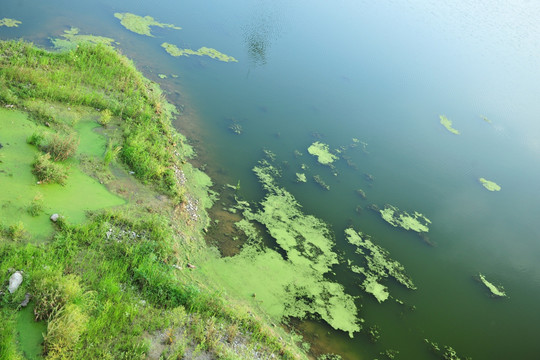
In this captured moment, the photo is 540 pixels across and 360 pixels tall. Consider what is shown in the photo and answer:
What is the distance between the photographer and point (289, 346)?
18.0 feet

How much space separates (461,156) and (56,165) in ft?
39.5

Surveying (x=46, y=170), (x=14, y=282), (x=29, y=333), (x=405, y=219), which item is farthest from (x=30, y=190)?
(x=405, y=219)

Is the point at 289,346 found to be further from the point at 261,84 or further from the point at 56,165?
the point at 261,84

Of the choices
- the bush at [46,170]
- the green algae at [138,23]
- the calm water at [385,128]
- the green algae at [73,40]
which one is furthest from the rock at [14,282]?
the green algae at [138,23]

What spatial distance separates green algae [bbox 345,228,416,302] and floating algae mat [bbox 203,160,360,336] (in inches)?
22.5

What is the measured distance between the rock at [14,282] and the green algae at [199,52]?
418 inches

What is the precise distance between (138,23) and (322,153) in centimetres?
928

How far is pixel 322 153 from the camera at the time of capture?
34.9 ft

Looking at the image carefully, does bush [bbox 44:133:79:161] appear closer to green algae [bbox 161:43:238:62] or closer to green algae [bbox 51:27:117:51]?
green algae [bbox 51:27:117:51]

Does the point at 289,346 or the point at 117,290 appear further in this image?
the point at 289,346

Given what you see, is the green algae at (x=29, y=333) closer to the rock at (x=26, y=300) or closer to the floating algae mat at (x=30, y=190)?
the rock at (x=26, y=300)

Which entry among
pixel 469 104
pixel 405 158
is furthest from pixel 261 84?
pixel 469 104

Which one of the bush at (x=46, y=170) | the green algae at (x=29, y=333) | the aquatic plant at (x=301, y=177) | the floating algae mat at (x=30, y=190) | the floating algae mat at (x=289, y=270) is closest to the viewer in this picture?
the green algae at (x=29, y=333)

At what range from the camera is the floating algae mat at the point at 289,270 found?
6.30 meters
